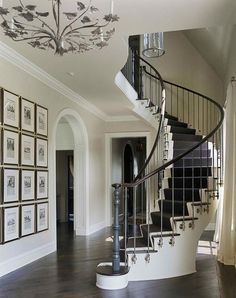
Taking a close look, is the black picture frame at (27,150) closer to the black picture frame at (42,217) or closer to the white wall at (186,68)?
the black picture frame at (42,217)

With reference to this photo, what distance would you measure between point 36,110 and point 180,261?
2.97m

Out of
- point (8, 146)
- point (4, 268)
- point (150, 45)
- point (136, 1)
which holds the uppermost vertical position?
point (150, 45)

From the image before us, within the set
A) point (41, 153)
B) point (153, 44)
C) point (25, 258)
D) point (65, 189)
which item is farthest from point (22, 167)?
point (65, 189)

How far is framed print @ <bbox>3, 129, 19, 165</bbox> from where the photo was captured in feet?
14.5

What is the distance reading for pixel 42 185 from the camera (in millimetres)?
5445

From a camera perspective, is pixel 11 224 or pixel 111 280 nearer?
pixel 111 280

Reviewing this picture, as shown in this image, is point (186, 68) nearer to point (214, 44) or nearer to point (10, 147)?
point (214, 44)

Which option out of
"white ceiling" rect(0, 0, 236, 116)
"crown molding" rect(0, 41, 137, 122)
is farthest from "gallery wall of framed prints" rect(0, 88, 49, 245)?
"white ceiling" rect(0, 0, 236, 116)

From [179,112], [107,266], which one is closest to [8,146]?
[107,266]

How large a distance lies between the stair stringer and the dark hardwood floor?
0.12m

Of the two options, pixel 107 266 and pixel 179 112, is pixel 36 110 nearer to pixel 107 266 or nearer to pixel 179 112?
pixel 107 266

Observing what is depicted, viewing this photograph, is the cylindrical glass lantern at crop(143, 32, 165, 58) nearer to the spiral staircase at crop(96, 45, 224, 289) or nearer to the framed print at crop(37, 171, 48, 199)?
the spiral staircase at crop(96, 45, 224, 289)

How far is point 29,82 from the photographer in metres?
5.14

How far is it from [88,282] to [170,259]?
1.06 metres
